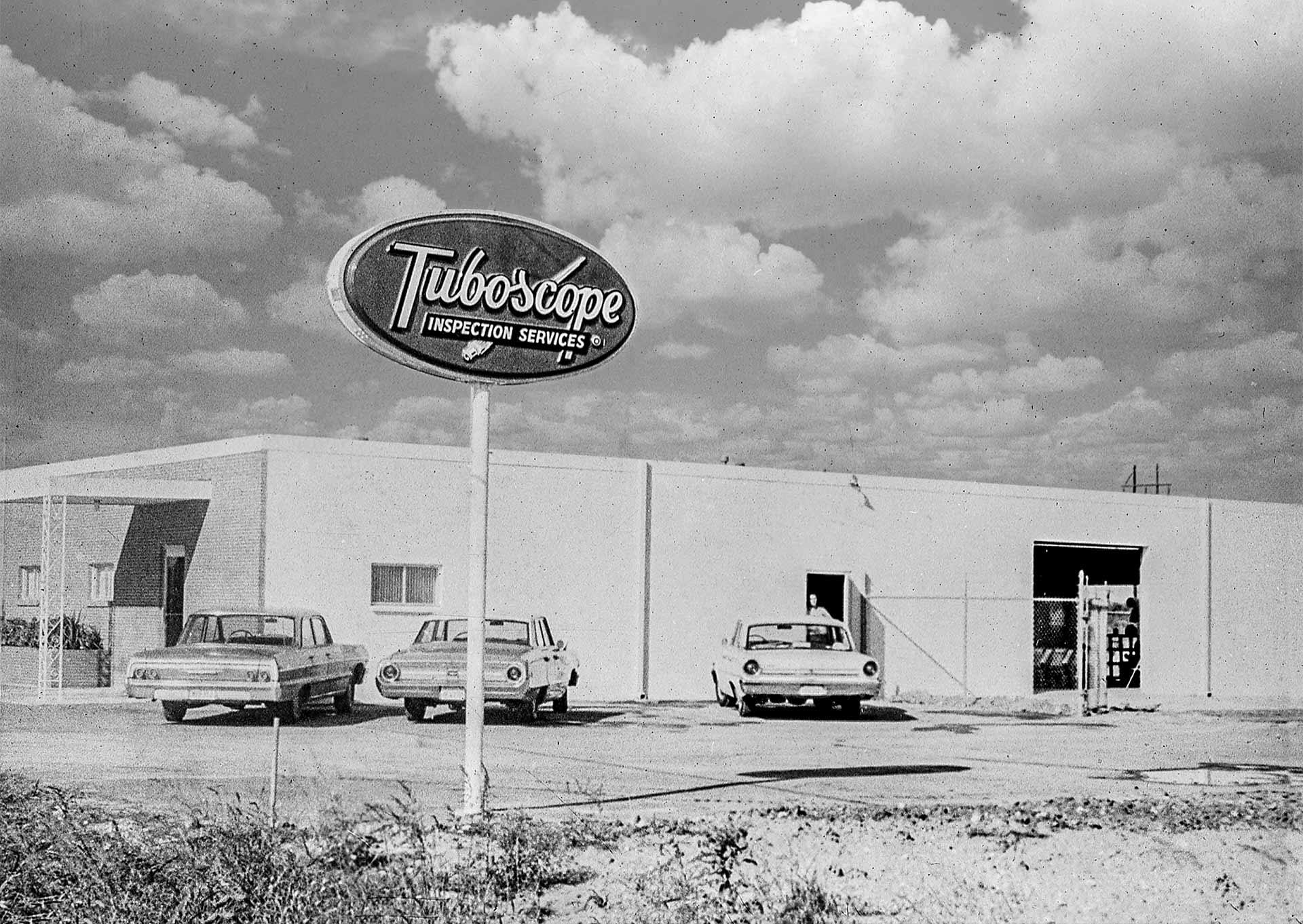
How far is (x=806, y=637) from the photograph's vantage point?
75.6 feet

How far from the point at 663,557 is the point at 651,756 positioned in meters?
9.67

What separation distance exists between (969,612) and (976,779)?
48.5ft

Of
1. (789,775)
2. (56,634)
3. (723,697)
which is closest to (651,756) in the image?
(789,775)

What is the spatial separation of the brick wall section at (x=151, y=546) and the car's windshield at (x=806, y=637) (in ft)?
23.2

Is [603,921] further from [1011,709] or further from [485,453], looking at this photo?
[1011,709]

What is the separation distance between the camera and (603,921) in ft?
24.5

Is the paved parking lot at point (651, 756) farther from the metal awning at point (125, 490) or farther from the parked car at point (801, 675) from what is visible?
the metal awning at point (125, 490)

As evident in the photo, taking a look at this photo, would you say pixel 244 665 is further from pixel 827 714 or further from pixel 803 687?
pixel 827 714

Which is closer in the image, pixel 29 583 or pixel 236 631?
pixel 236 631

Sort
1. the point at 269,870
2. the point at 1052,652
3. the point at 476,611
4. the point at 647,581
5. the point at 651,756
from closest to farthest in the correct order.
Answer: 1. the point at 269,870
2. the point at 476,611
3. the point at 651,756
4. the point at 647,581
5. the point at 1052,652

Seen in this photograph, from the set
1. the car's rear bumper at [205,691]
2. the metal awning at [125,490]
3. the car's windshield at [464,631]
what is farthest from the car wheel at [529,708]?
the metal awning at [125,490]

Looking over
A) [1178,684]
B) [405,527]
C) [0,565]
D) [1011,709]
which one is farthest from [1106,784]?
[0,565]

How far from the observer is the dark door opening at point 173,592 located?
75.9ft

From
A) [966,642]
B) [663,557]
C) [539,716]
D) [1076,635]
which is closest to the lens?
[539,716]
